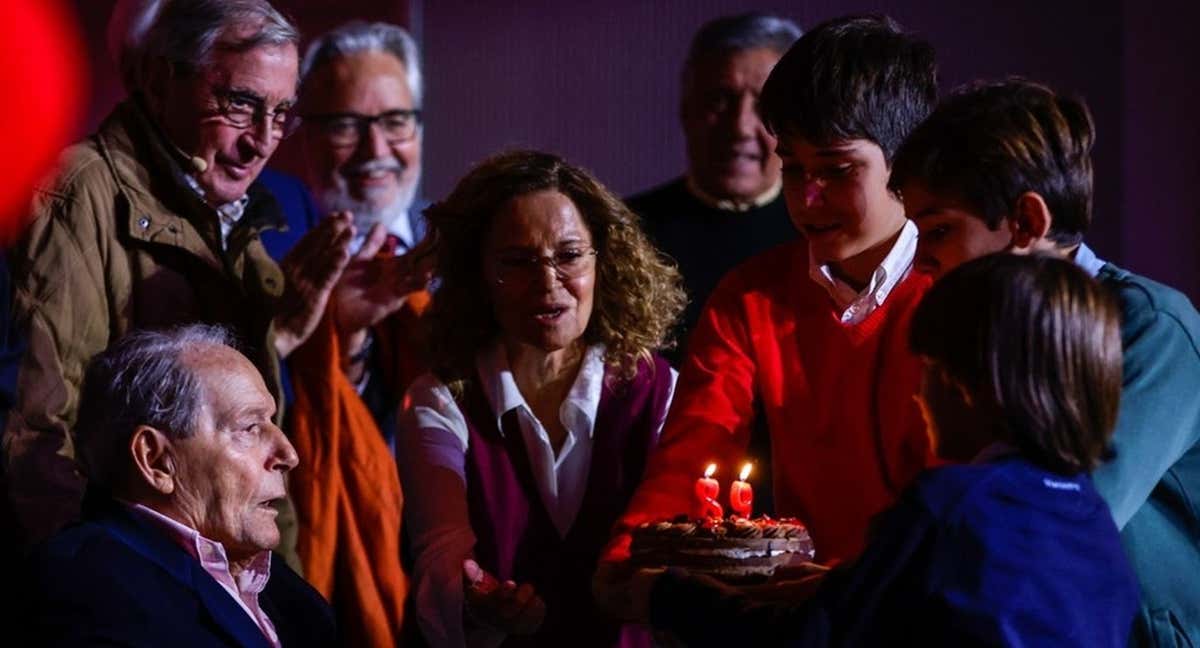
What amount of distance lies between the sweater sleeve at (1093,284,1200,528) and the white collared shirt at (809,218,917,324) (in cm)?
44

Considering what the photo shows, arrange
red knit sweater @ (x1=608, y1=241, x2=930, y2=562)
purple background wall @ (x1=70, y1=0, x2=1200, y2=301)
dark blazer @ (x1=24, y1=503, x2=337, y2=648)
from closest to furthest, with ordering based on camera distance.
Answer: dark blazer @ (x1=24, y1=503, x2=337, y2=648) < red knit sweater @ (x1=608, y1=241, x2=930, y2=562) < purple background wall @ (x1=70, y1=0, x2=1200, y2=301)

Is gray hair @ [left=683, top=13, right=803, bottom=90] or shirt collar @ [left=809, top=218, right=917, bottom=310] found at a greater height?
gray hair @ [left=683, top=13, right=803, bottom=90]

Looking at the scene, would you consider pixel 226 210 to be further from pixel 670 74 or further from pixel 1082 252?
pixel 670 74

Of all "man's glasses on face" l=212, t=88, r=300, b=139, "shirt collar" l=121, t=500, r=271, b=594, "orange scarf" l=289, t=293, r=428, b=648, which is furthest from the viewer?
"orange scarf" l=289, t=293, r=428, b=648

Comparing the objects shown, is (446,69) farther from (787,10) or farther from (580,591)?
(580,591)

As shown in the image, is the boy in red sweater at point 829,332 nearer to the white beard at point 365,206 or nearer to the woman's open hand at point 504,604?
the woman's open hand at point 504,604

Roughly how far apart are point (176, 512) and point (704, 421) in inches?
33.8

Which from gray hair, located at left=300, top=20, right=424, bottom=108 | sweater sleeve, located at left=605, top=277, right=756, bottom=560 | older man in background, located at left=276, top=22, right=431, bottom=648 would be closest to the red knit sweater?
sweater sleeve, located at left=605, top=277, right=756, bottom=560

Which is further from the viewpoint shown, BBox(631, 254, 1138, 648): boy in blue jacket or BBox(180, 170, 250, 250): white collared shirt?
BBox(180, 170, 250, 250): white collared shirt

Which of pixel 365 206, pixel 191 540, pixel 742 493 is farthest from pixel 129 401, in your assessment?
pixel 365 206

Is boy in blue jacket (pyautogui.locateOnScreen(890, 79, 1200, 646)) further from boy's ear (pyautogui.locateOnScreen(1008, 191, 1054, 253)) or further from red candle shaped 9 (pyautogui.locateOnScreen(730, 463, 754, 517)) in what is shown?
red candle shaped 9 (pyautogui.locateOnScreen(730, 463, 754, 517))

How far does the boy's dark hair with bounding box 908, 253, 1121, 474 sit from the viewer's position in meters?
2.16

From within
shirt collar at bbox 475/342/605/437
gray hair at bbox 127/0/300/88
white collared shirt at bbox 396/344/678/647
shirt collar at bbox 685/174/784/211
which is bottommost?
white collared shirt at bbox 396/344/678/647

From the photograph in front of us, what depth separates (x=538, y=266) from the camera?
337 cm
